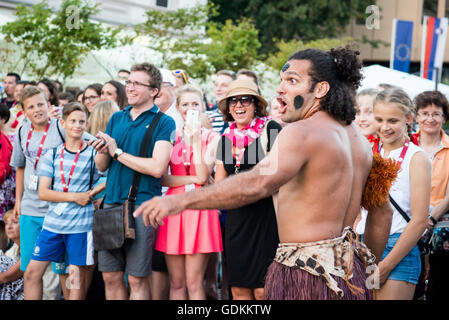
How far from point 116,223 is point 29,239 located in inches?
49.2

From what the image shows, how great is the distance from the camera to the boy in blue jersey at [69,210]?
4656 mm

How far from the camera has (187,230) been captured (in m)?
4.60

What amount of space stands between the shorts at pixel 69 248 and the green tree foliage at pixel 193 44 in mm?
8930

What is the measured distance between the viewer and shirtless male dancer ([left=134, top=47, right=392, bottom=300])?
2.34 m

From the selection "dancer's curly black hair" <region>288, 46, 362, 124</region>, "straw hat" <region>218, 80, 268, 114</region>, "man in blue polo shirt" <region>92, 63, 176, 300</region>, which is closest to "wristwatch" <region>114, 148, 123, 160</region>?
"man in blue polo shirt" <region>92, 63, 176, 300</region>

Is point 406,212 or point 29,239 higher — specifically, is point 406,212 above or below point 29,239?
above

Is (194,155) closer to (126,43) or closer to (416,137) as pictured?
(416,137)

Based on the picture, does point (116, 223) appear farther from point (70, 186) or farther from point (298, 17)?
point (298, 17)

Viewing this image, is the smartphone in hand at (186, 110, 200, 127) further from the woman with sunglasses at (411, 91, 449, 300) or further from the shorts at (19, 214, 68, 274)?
the woman with sunglasses at (411, 91, 449, 300)

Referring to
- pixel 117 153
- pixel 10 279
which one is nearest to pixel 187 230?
pixel 117 153

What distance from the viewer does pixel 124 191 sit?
4.34 meters

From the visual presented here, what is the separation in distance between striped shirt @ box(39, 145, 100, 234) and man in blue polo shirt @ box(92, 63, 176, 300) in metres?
0.41

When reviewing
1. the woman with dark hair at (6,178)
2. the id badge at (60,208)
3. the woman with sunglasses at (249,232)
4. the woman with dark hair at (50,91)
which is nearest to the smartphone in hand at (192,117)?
the woman with sunglasses at (249,232)

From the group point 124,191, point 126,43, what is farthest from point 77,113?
point 126,43
